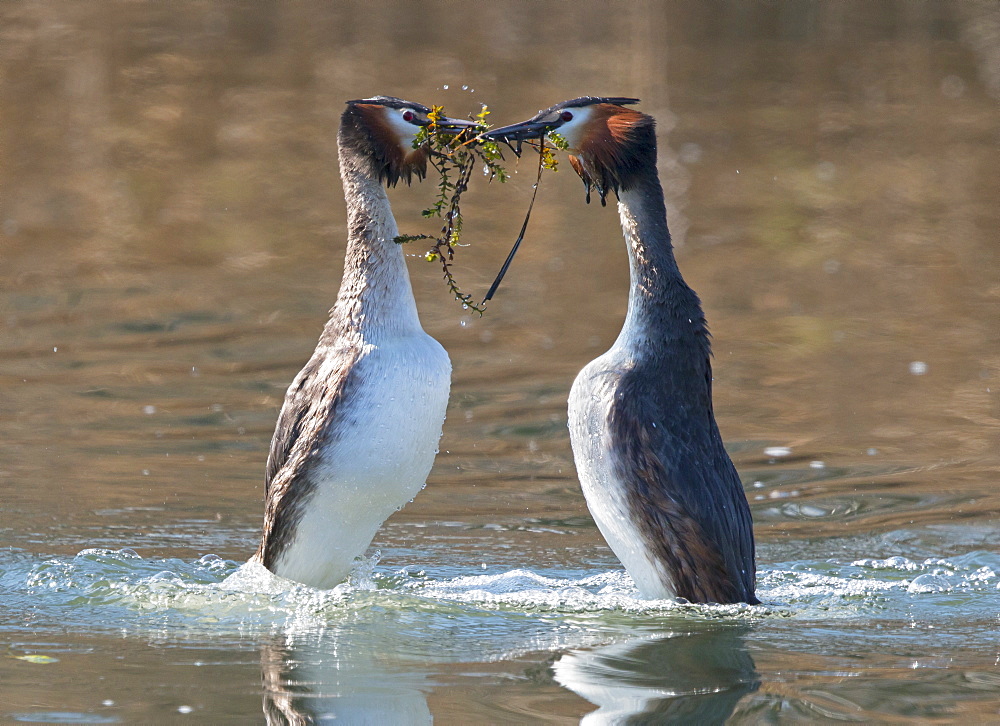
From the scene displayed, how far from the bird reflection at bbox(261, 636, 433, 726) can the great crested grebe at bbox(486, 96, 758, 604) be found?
1392 millimetres

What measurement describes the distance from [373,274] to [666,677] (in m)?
2.42

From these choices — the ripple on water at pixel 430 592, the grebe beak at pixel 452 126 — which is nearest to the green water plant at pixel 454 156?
the grebe beak at pixel 452 126

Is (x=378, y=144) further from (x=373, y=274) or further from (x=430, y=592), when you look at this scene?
(x=430, y=592)

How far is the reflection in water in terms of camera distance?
5398mm

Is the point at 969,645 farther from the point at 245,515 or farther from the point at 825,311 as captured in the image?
the point at 825,311

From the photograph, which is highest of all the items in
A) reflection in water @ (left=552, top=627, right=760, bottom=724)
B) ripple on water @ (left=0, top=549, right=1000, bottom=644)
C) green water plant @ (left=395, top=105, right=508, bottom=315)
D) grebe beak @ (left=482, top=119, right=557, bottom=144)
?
grebe beak @ (left=482, top=119, right=557, bottom=144)

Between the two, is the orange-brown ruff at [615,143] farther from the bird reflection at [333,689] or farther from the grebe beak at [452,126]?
the bird reflection at [333,689]

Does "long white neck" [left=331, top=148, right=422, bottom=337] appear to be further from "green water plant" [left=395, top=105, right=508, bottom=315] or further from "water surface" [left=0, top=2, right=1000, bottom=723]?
"water surface" [left=0, top=2, right=1000, bottom=723]

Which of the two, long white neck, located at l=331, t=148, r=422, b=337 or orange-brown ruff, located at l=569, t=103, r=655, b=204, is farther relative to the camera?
long white neck, located at l=331, t=148, r=422, b=337

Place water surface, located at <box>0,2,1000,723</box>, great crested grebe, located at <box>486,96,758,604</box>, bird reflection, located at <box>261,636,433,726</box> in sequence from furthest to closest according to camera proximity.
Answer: great crested grebe, located at <box>486,96,758,604</box> < water surface, located at <box>0,2,1000,723</box> < bird reflection, located at <box>261,636,433,726</box>

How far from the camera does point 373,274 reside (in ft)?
23.4

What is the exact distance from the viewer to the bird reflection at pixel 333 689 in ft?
17.5

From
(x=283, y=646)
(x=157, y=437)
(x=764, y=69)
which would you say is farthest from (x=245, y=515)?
(x=764, y=69)

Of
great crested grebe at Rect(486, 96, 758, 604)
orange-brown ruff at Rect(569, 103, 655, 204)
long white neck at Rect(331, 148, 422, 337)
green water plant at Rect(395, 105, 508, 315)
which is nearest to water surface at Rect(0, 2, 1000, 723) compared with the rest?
great crested grebe at Rect(486, 96, 758, 604)
